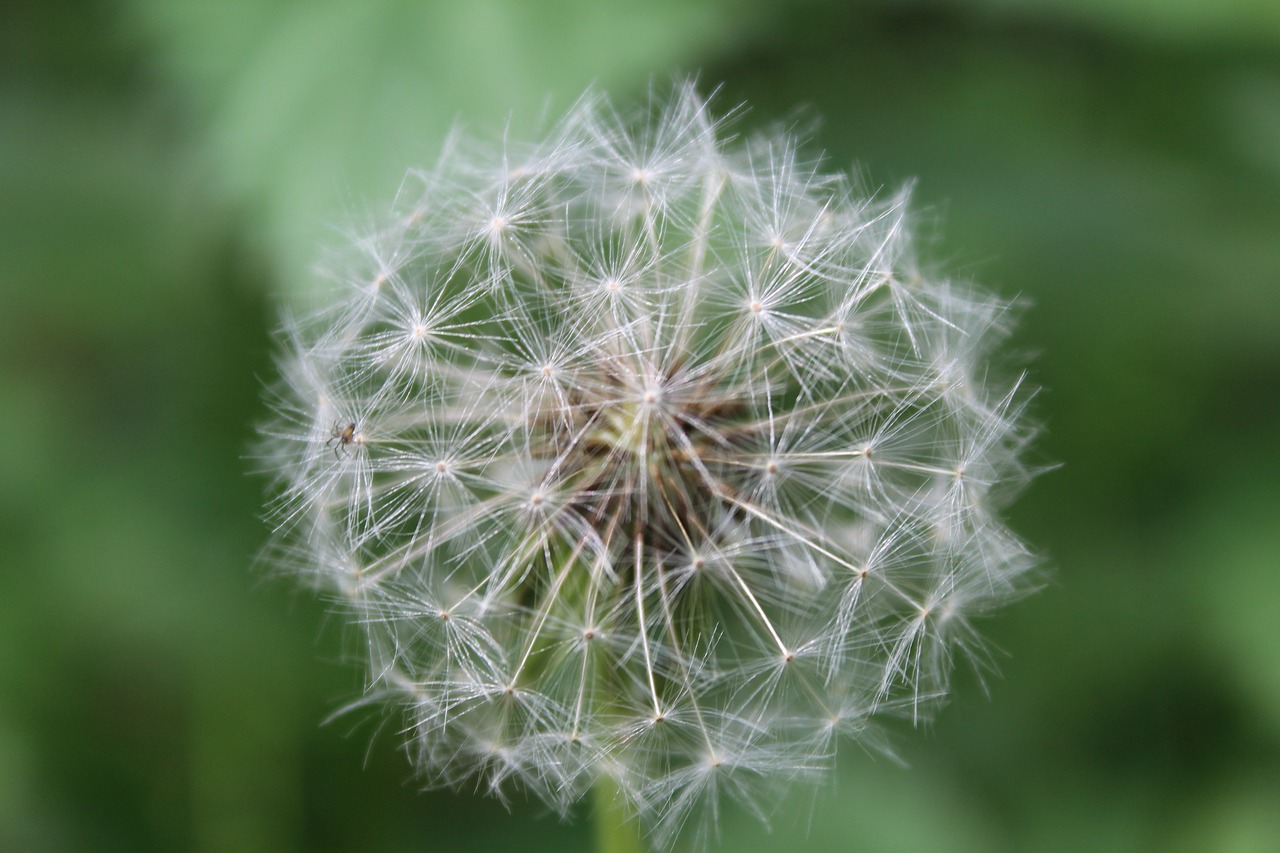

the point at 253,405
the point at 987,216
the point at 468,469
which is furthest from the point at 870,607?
the point at 253,405

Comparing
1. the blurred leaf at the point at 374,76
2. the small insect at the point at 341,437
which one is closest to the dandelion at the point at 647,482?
the small insect at the point at 341,437

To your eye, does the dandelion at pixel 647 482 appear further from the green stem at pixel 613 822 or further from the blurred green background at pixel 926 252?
the blurred green background at pixel 926 252

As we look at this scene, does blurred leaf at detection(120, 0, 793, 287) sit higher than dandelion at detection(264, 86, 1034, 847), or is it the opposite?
blurred leaf at detection(120, 0, 793, 287)

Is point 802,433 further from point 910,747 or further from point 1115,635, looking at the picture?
point 1115,635

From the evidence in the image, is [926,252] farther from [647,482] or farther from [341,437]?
[341,437]

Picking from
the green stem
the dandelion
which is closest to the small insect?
the dandelion

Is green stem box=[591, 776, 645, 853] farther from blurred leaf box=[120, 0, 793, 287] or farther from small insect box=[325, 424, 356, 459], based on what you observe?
blurred leaf box=[120, 0, 793, 287]
